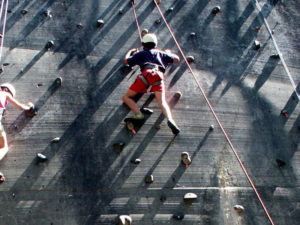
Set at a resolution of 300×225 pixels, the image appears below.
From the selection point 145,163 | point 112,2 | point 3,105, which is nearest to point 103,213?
point 145,163

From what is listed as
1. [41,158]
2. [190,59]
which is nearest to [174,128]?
[190,59]

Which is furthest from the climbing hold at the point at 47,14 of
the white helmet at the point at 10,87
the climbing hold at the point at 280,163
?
the climbing hold at the point at 280,163

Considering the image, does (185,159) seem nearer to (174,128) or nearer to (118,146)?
(174,128)

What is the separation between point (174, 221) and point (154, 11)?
207cm

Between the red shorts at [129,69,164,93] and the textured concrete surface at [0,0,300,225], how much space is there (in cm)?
19

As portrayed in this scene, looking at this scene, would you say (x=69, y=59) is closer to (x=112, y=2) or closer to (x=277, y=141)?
(x=112, y=2)

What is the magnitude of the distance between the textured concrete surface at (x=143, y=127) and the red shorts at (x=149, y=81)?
187 millimetres

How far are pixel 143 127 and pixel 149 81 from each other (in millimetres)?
Result: 381

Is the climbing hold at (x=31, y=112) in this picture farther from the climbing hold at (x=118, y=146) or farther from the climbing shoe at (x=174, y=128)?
the climbing shoe at (x=174, y=128)

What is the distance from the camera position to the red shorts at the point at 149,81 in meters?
2.91

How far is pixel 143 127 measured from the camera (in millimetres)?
2996

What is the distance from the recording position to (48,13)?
3.42m

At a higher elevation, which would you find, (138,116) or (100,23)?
(100,23)

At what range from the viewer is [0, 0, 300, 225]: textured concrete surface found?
2.66 metres
